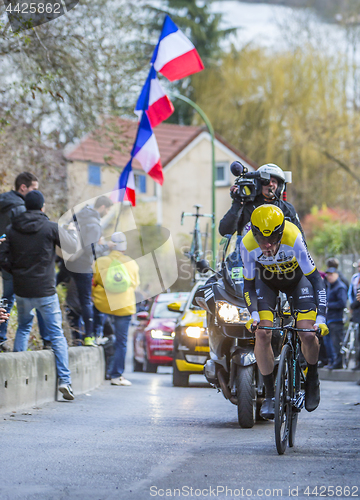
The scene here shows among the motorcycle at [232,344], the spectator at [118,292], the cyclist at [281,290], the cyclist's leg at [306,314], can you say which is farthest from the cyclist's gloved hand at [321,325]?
the spectator at [118,292]

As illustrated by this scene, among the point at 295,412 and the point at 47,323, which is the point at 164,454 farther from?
the point at 47,323

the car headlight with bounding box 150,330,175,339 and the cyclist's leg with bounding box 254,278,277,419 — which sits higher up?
the cyclist's leg with bounding box 254,278,277,419

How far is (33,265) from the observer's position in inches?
344

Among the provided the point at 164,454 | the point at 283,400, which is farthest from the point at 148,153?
the point at 164,454

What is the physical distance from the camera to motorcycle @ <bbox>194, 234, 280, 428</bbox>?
24.0 ft

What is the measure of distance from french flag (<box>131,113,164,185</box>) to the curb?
4.93 meters

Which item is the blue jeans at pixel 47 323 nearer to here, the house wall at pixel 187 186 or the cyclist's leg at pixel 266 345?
the cyclist's leg at pixel 266 345

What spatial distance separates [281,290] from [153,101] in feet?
28.0

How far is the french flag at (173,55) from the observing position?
47.1 ft

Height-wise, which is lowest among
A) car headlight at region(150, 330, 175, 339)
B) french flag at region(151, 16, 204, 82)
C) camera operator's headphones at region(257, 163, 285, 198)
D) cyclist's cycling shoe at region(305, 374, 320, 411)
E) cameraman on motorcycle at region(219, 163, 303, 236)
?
car headlight at region(150, 330, 175, 339)

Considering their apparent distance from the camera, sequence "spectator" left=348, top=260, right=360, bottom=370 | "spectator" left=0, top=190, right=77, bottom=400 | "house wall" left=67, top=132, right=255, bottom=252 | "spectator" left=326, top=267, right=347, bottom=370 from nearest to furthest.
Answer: "spectator" left=0, top=190, right=77, bottom=400
"spectator" left=348, top=260, right=360, bottom=370
"spectator" left=326, top=267, right=347, bottom=370
"house wall" left=67, top=132, right=255, bottom=252

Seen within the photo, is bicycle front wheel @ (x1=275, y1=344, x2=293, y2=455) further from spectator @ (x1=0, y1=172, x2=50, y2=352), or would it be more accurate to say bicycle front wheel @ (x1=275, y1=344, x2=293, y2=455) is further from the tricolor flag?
the tricolor flag

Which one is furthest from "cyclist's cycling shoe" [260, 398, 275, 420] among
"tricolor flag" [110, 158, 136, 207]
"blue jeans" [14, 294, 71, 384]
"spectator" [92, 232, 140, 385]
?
"tricolor flag" [110, 158, 136, 207]

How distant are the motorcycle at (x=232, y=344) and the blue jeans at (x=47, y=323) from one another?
1839 mm
